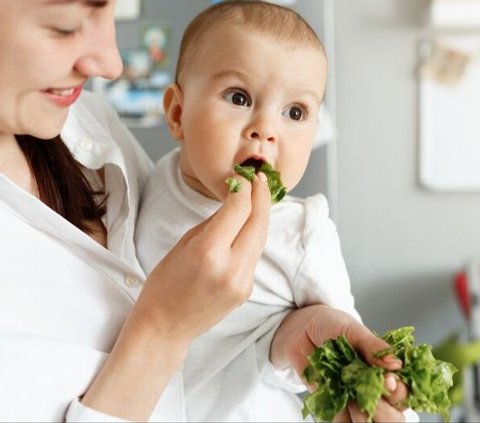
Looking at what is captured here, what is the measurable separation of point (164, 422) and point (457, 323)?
5.74ft

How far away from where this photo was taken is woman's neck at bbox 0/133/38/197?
79 centimetres

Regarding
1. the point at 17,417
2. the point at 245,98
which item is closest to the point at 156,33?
the point at 245,98

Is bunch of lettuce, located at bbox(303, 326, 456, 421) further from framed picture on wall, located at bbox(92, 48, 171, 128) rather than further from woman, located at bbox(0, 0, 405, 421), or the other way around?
framed picture on wall, located at bbox(92, 48, 171, 128)

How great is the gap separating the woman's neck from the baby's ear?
205 millimetres

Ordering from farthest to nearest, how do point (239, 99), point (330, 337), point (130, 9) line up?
1. point (130, 9)
2. point (239, 99)
3. point (330, 337)

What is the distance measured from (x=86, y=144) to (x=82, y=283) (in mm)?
205

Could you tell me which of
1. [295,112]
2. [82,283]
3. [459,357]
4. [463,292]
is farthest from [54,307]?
[463,292]

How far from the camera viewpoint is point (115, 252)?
86cm

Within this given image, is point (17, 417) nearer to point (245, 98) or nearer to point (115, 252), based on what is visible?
point (115, 252)

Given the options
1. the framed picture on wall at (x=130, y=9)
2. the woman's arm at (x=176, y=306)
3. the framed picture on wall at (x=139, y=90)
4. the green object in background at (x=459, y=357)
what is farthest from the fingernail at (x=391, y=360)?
the framed picture on wall at (x=130, y=9)

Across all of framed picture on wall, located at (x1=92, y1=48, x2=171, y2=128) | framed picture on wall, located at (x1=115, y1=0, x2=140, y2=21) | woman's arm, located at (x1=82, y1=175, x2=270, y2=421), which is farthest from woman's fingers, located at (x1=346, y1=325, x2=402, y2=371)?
framed picture on wall, located at (x1=115, y1=0, x2=140, y2=21)

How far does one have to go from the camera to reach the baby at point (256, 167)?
0.85 metres

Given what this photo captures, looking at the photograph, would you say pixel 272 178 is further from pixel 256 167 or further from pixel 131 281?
Answer: pixel 131 281

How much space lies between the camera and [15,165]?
2.66 feet
